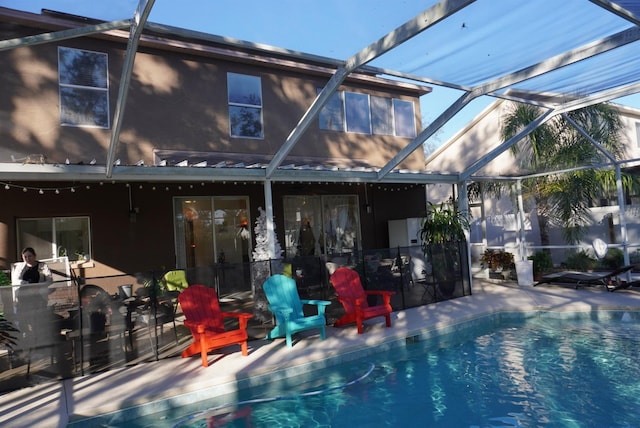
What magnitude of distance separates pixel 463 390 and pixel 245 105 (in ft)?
26.5

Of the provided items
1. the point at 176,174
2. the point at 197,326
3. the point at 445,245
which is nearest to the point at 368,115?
the point at 445,245

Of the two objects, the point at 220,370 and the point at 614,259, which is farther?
A: the point at 614,259

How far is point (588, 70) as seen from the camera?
6.55m

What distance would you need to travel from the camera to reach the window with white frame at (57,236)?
8.51m

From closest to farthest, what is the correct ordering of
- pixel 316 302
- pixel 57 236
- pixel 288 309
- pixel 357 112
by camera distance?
pixel 288 309
pixel 316 302
pixel 57 236
pixel 357 112

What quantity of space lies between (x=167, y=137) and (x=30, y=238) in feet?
10.7

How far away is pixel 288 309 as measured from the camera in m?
6.43

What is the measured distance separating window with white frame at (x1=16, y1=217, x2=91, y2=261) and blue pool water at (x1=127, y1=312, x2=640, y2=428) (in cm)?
537

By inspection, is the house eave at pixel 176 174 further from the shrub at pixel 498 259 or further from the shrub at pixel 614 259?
the shrub at pixel 614 259

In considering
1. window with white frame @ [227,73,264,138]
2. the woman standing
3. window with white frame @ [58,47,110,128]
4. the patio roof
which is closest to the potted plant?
the patio roof

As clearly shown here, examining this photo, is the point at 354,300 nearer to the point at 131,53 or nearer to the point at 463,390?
the point at 463,390

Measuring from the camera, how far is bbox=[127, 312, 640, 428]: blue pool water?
174 inches

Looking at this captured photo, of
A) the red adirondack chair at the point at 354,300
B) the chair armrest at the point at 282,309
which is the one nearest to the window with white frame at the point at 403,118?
the red adirondack chair at the point at 354,300

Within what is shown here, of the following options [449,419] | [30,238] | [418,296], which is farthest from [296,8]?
[30,238]
